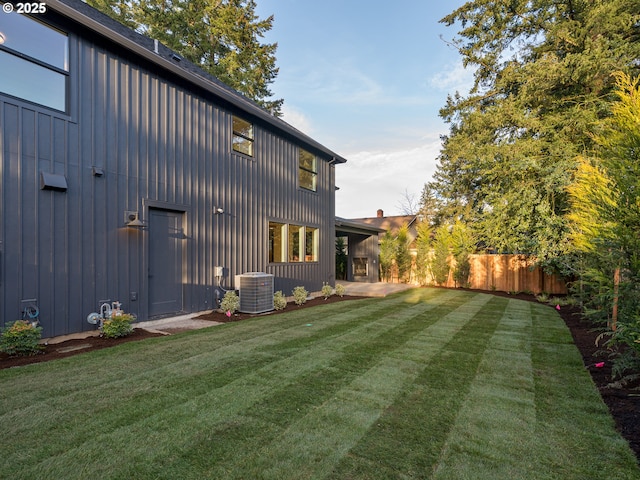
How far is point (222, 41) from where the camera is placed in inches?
696

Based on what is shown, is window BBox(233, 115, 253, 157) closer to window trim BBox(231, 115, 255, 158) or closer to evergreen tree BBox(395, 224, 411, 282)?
window trim BBox(231, 115, 255, 158)

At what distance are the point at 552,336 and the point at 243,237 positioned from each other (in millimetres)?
6792

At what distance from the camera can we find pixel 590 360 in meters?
4.23

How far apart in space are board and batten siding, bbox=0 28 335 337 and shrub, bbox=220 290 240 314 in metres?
0.43

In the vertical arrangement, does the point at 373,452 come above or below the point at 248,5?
below


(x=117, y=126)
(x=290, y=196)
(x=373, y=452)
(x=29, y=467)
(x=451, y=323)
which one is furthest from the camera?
(x=290, y=196)

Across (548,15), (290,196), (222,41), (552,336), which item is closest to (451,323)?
(552,336)

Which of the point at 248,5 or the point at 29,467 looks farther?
the point at 248,5

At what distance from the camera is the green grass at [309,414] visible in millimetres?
1967

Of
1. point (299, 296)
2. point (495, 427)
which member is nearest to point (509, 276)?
point (299, 296)

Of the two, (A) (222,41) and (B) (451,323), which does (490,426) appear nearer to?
(B) (451,323)

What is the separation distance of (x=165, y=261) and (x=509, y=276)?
13.1 metres

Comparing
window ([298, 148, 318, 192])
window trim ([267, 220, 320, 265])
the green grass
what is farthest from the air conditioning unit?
window ([298, 148, 318, 192])

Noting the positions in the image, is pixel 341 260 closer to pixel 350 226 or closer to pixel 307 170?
pixel 350 226
